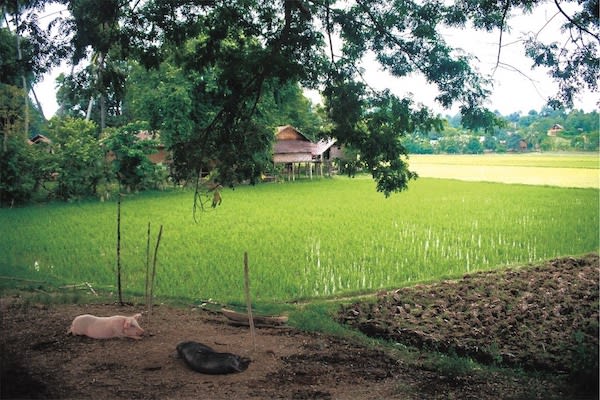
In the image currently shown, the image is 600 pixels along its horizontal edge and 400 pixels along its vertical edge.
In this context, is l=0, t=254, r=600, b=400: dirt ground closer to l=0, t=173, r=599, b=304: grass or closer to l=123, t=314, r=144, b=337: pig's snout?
l=123, t=314, r=144, b=337: pig's snout

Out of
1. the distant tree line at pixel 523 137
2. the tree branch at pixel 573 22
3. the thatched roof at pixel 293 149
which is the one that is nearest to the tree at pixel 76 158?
the thatched roof at pixel 293 149

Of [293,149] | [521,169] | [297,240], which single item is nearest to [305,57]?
[297,240]

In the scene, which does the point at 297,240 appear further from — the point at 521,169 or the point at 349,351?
the point at 521,169

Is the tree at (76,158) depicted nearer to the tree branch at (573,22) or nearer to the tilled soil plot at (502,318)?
the tilled soil plot at (502,318)

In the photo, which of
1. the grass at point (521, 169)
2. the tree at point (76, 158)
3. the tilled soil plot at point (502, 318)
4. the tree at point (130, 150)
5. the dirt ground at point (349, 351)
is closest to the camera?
→ the dirt ground at point (349, 351)

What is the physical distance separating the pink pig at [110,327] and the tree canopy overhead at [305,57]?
1474 millimetres

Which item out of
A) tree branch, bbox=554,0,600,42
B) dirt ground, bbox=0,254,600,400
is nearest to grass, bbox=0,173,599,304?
dirt ground, bbox=0,254,600,400

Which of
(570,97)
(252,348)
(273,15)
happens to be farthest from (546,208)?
(252,348)

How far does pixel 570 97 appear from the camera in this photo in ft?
16.9

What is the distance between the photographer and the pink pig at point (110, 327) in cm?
431

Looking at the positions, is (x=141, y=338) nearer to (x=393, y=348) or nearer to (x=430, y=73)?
(x=393, y=348)

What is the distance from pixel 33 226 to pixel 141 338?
6756mm

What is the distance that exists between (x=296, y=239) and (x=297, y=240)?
0.29ft

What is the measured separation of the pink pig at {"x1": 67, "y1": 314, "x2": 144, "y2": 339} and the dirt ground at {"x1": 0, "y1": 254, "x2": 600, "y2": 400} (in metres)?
0.07
